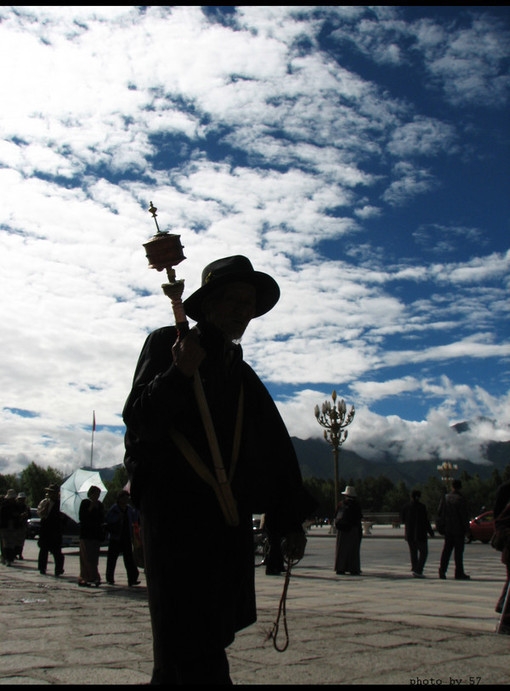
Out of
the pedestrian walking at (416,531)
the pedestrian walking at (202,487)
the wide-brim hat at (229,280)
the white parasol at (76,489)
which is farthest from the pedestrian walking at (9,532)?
the pedestrian walking at (202,487)

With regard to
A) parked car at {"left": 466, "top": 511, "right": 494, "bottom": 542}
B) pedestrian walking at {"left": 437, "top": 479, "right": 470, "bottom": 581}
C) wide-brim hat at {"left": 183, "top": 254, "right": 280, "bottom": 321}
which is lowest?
parked car at {"left": 466, "top": 511, "right": 494, "bottom": 542}

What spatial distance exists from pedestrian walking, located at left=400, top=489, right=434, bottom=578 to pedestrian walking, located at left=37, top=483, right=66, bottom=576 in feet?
21.8

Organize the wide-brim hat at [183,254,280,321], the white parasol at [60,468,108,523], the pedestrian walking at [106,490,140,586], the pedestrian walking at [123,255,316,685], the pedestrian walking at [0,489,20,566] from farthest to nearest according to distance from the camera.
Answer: the white parasol at [60,468,108,523]
the pedestrian walking at [0,489,20,566]
the pedestrian walking at [106,490,140,586]
the wide-brim hat at [183,254,280,321]
the pedestrian walking at [123,255,316,685]

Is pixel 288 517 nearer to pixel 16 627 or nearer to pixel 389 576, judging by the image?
pixel 16 627

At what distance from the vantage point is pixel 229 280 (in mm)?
2818

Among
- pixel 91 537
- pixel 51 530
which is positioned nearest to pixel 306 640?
pixel 91 537

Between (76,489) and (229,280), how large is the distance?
21014 millimetres

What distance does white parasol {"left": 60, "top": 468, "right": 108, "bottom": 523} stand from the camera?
2208 cm

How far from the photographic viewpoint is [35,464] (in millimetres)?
145875

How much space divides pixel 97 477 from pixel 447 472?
31.5 m

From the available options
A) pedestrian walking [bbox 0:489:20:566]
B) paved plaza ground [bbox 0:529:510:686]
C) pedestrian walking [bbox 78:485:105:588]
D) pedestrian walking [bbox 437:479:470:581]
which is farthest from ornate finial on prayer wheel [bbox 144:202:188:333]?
pedestrian walking [bbox 0:489:20:566]

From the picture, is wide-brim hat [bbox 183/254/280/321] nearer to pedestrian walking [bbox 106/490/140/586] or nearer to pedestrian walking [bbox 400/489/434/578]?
pedestrian walking [bbox 106/490/140/586]

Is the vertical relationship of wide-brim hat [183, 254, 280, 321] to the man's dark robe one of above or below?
above

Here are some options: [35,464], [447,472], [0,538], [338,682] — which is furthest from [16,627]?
[35,464]
